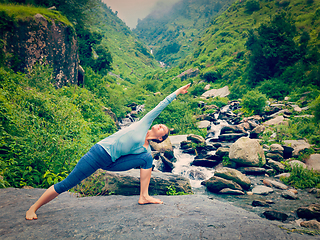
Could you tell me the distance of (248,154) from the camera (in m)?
9.51

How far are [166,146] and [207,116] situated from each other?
30.5ft

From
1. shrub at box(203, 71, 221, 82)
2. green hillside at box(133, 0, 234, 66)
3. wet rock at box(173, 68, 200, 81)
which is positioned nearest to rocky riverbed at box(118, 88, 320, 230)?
shrub at box(203, 71, 221, 82)

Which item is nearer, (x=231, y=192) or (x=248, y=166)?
(x=231, y=192)

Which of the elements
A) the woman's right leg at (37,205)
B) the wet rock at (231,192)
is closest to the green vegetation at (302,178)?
the wet rock at (231,192)

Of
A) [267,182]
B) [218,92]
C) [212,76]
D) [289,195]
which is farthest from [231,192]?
[212,76]

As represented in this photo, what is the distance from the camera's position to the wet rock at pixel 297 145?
958 cm

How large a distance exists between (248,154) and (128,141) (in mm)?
8459

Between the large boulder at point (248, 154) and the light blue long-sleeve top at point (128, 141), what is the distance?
316 inches

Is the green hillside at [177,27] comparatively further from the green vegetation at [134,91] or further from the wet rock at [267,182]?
the wet rock at [267,182]

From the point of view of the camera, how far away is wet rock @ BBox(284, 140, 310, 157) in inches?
377

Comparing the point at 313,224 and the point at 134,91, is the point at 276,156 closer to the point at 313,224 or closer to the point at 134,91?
the point at 313,224

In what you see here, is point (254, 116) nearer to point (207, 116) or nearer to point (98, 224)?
point (207, 116)

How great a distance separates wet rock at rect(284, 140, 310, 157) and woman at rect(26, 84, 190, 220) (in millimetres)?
9534

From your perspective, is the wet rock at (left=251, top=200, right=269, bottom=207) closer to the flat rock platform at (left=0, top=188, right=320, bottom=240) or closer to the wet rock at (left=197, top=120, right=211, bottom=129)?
the flat rock platform at (left=0, top=188, right=320, bottom=240)
